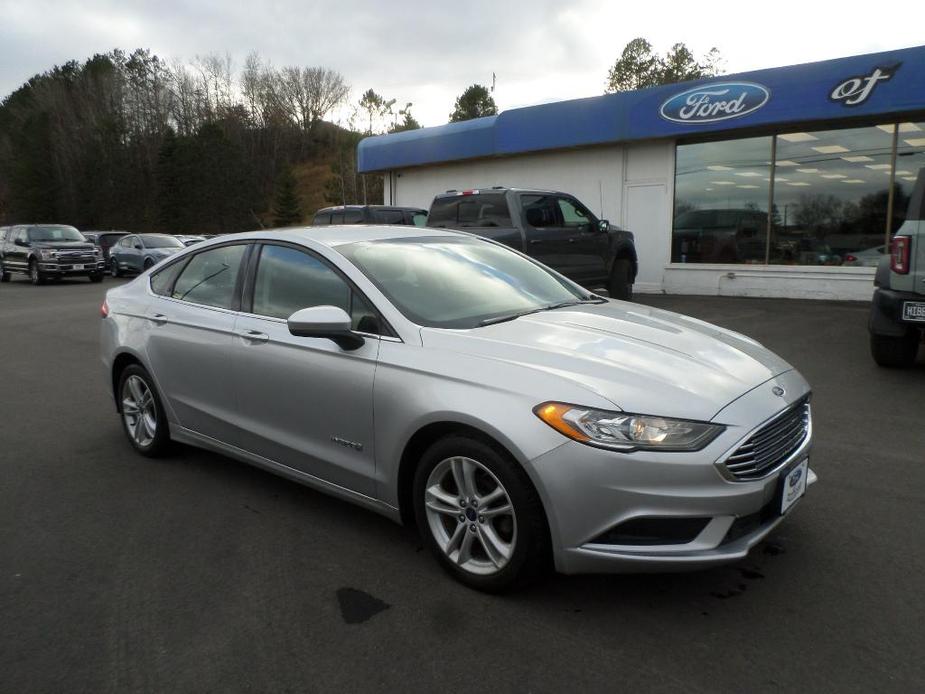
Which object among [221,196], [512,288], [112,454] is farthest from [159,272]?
[221,196]

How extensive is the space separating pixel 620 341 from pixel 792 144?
12.8 meters

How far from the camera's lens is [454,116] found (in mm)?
80000

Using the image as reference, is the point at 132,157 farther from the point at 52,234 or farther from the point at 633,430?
the point at 633,430

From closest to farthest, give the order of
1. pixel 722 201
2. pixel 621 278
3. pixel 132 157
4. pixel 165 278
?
1. pixel 165 278
2. pixel 621 278
3. pixel 722 201
4. pixel 132 157

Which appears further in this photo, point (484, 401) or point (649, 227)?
point (649, 227)

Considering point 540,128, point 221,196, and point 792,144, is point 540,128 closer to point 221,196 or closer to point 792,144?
point 792,144

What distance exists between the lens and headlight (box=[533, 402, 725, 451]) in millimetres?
2648

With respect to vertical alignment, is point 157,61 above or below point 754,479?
above

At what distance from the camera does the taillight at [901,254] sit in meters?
6.65

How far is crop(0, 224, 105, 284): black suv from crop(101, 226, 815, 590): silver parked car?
22.4 meters

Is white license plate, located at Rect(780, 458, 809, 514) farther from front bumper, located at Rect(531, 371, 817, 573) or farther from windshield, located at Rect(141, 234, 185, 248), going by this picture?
windshield, located at Rect(141, 234, 185, 248)

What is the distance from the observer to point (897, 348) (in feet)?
23.8

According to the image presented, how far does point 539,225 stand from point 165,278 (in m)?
7.10

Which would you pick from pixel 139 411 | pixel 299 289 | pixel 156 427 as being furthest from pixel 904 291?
pixel 139 411
